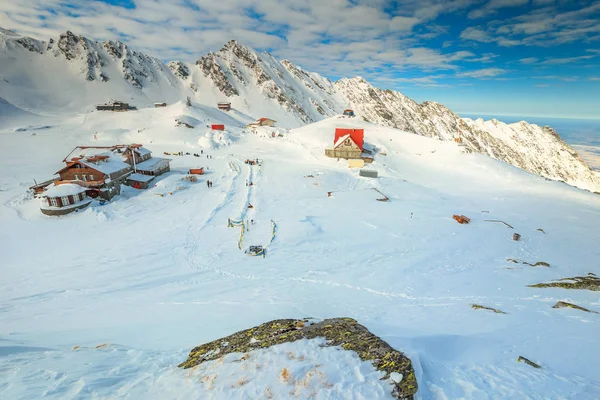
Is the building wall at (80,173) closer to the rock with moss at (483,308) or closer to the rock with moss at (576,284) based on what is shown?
the rock with moss at (483,308)

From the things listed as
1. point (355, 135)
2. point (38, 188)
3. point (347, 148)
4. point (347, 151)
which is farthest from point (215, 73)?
point (38, 188)

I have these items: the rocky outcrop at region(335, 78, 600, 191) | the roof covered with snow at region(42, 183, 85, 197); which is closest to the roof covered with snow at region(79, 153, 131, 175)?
the roof covered with snow at region(42, 183, 85, 197)

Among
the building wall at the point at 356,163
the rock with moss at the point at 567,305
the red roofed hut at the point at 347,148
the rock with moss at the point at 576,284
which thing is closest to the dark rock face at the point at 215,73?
the red roofed hut at the point at 347,148

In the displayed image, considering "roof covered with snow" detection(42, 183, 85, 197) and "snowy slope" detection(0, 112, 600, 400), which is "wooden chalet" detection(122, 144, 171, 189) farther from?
"roof covered with snow" detection(42, 183, 85, 197)

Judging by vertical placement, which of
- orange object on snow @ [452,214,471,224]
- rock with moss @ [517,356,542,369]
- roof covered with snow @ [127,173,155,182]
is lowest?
roof covered with snow @ [127,173,155,182]

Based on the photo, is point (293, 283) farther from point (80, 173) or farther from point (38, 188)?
point (38, 188)

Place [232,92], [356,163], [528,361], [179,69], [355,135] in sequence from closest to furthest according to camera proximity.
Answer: [528,361]
[356,163]
[355,135]
[232,92]
[179,69]

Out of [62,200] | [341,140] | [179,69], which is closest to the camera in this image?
[62,200]
